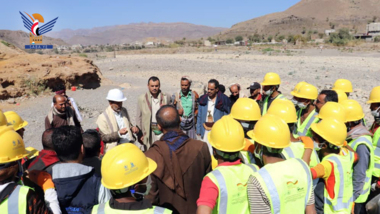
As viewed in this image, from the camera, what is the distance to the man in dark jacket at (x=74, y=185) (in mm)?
2088

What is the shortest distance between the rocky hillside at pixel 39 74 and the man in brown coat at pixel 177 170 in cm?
1075

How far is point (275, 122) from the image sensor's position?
2281 mm

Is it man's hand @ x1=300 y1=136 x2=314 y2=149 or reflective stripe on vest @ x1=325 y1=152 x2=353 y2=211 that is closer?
reflective stripe on vest @ x1=325 y1=152 x2=353 y2=211

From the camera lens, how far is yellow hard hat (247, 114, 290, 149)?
2150mm

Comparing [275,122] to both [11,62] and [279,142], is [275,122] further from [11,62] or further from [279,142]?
[11,62]

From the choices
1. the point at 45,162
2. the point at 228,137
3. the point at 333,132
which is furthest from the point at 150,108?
the point at 333,132

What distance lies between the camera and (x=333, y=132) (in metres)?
2.44

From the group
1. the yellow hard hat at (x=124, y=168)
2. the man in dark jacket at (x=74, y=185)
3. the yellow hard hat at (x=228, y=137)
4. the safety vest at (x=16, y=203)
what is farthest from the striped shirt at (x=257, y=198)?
the safety vest at (x=16, y=203)

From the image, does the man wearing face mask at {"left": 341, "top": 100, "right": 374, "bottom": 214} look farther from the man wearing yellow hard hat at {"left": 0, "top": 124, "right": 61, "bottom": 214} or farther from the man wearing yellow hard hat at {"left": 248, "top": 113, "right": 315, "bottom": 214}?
the man wearing yellow hard hat at {"left": 0, "top": 124, "right": 61, "bottom": 214}

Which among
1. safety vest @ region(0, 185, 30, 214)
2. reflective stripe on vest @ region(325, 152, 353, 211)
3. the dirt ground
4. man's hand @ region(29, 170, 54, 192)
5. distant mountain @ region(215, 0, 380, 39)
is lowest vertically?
the dirt ground

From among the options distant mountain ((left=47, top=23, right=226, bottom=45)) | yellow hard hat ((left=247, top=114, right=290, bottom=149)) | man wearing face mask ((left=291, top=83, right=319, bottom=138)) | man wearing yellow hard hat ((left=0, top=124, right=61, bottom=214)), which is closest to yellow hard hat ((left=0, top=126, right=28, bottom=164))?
man wearing yellow hard hat ((left=0, top=124, right=61, bottom=214))

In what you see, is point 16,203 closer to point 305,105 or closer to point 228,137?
point 228,137

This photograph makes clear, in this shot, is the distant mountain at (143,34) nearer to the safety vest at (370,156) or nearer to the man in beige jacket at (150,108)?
the man in beige jacket at (150,108)

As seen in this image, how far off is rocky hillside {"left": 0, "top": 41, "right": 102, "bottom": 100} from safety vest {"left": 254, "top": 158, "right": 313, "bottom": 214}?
462 inches
